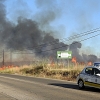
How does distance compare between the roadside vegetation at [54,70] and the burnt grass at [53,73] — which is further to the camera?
the roadside vegetation at [54,70]

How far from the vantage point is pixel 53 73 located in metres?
30.9

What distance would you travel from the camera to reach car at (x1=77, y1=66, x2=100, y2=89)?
557 inches

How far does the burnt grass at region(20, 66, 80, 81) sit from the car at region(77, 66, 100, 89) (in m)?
8.31

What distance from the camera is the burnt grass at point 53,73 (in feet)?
83.5

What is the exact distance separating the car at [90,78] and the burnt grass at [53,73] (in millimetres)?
8310

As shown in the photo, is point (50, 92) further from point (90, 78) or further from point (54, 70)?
point (54, 70)

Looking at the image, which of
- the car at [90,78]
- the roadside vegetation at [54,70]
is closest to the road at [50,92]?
the car at [90,78]

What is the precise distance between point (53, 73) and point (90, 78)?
1645 cm

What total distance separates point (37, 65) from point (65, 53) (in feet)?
16.2

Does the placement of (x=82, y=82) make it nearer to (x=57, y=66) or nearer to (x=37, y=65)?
(x=57, y=66)

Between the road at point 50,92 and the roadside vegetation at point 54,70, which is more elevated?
the roadside vegetation at point 54,70

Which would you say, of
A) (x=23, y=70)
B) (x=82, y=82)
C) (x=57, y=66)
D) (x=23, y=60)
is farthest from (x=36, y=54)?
(x=82, y=82)

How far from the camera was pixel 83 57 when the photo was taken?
9706 cm

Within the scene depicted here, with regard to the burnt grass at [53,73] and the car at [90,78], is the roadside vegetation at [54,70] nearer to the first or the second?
the burnt grass at [53,73]
